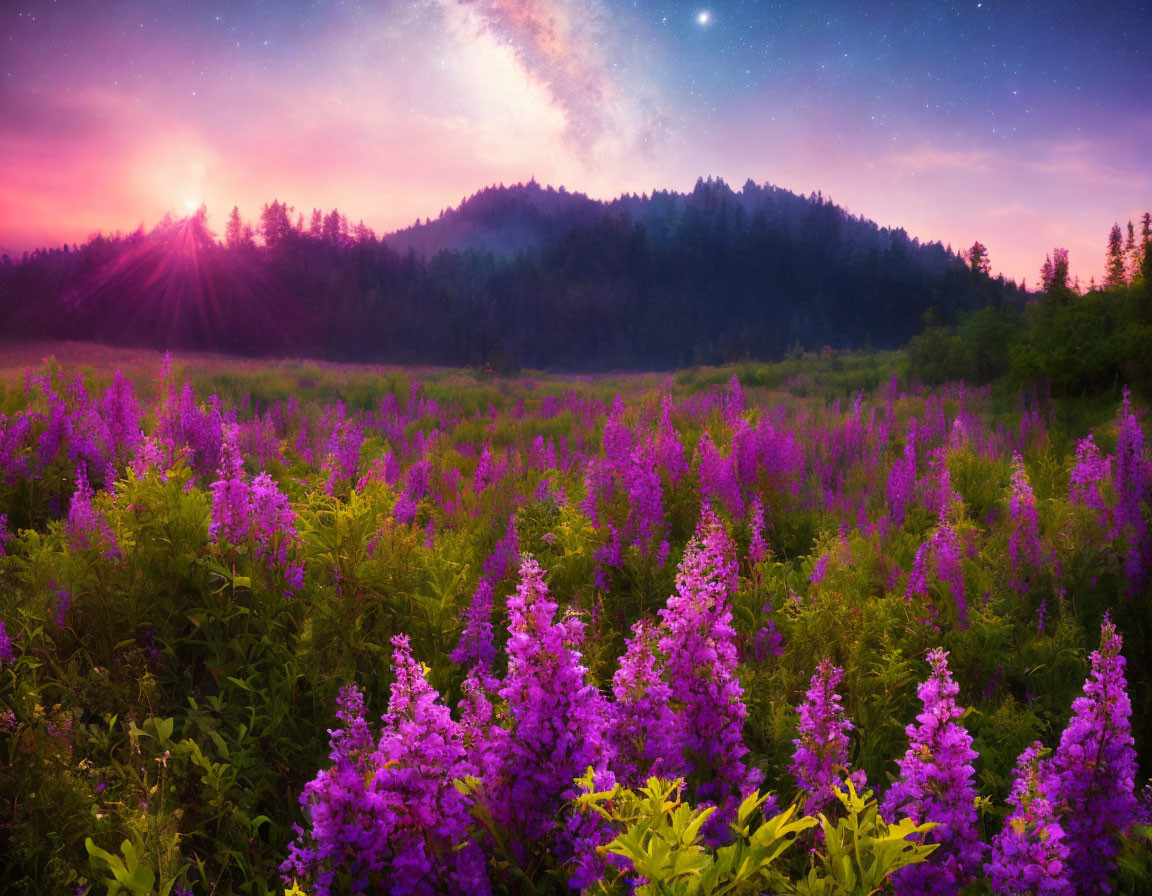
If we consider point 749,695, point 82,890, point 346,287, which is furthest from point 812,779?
point 346,287

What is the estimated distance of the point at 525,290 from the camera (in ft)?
288

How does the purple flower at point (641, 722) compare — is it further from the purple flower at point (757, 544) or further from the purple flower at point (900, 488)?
the purple flower at point (900, 488)

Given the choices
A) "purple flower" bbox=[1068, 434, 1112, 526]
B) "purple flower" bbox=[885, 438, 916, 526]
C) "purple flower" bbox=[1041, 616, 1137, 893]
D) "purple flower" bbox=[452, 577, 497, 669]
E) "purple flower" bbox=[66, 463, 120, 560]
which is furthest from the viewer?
"purple flower" bbox=[885, 438, 916, 526]

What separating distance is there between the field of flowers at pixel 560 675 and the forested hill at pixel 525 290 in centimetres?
2803

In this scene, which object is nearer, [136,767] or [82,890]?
[82,890]

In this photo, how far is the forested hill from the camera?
62.7 meters

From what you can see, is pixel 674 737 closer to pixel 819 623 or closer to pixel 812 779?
pixel 812 779

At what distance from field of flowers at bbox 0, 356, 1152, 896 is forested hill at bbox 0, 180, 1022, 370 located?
92.0 feet

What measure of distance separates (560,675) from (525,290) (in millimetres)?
88743

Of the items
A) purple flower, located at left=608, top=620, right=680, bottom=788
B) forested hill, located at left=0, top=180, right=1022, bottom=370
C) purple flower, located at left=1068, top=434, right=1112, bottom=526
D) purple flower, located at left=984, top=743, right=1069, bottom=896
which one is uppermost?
forested hill, located at left=0, top=180, right=1022, bottom=370

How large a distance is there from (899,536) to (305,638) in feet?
14.7

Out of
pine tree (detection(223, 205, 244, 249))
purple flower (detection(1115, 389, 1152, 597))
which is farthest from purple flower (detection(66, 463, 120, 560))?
pine tree (detection(223, 205, 244, 249))

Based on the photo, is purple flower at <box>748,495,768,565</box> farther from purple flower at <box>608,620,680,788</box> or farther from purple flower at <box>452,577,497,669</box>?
purple flower at <box>608,620,680,788</box>

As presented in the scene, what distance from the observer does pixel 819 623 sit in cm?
371
